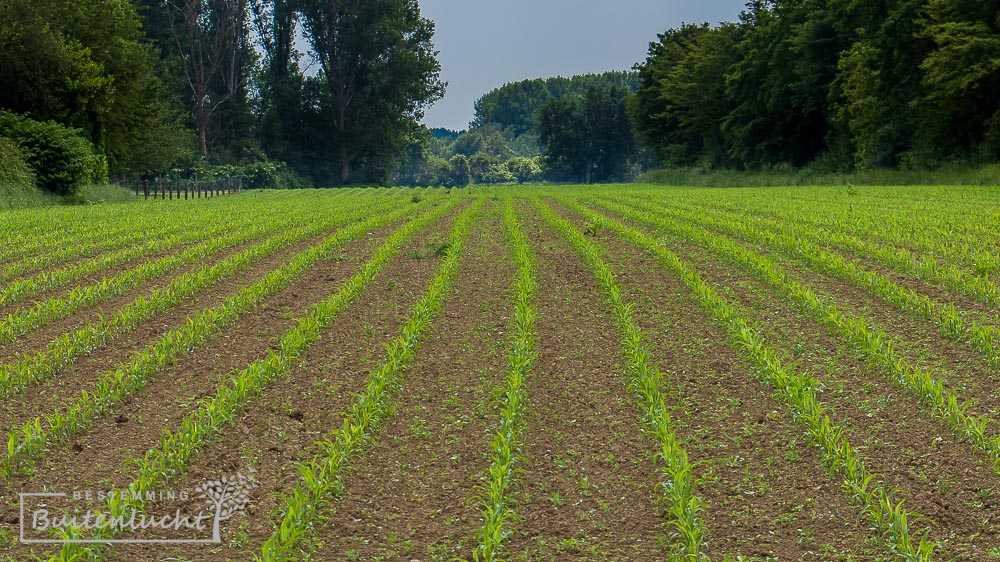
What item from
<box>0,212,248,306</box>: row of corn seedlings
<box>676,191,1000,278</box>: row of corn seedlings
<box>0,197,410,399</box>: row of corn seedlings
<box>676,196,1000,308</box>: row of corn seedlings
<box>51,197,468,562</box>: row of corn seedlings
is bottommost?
<box>51,197,468,562</box>: row of corn seedlings

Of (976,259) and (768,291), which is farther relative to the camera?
(976,259)

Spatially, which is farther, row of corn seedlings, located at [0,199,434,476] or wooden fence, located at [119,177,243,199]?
wooden fence, located at [119,177,243,199]

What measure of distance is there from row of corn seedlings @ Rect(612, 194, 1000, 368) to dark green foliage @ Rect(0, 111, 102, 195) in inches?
966

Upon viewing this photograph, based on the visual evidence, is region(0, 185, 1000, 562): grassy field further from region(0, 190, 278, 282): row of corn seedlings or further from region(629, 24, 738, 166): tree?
region(629, 24, 738, 166): tree

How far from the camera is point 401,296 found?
1231 centimetres

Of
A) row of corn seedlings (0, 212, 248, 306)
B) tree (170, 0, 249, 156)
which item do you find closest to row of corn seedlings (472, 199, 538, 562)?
row of corn seedlings (0, 212, 248, 306)

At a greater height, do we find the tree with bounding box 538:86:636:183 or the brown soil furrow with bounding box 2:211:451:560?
the tree with bounding box 538:86:636:183

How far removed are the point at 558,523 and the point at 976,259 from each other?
Answer: 1043 cm

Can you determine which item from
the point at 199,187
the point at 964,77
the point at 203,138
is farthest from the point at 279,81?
the point at 964,77

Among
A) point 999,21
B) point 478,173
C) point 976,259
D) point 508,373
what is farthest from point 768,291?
point 478,173

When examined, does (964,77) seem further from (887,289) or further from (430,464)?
(430,464)

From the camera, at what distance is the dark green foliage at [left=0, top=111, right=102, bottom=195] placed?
3181 cm

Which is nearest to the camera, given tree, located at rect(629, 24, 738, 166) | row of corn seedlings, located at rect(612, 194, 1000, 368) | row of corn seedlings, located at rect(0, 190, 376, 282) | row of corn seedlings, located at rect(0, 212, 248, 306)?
row of corn seedlings, located at rect(612, 194, 1000, 368)

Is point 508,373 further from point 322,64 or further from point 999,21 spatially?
point 322,64
